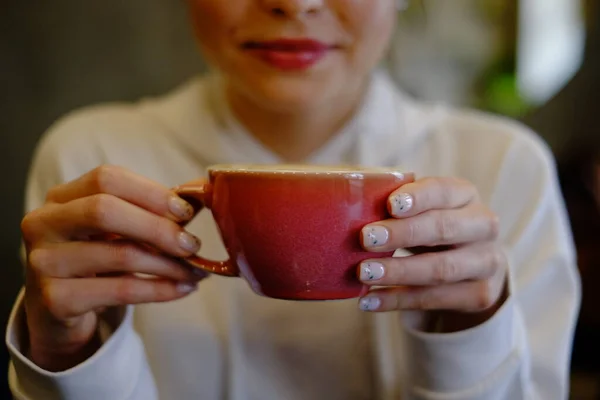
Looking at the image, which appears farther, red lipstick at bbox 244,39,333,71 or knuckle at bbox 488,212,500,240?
red lipstick at bbox 244,39,333,71

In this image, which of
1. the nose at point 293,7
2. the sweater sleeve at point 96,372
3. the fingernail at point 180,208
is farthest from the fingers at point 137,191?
the nose at point 293,7

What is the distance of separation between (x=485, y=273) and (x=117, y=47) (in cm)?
161

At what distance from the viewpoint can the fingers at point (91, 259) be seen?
0.54m

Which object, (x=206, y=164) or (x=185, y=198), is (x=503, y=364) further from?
(x=206, y=164)

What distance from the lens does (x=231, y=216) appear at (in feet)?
1.56

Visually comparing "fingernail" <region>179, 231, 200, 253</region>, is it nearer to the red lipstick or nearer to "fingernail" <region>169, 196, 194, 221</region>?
"fingernail" <region>169, 196, 194, 221</region>

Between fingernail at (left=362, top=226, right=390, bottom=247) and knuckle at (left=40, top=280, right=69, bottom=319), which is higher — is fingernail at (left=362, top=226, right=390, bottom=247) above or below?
above

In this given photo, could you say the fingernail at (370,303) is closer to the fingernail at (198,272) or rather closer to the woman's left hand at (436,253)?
the woman's left hand at (436,253)

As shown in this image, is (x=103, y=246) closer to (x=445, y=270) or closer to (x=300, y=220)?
(x=300, y=220)

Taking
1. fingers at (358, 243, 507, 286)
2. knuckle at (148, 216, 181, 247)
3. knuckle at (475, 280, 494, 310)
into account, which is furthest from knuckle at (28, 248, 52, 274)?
knuckle at (475, 280, 494, 310)

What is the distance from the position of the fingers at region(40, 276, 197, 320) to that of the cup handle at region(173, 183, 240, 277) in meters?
0.06

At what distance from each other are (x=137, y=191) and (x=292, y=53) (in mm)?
285

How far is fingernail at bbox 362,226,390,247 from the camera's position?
0.46 metres

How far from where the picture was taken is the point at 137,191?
54 cm
